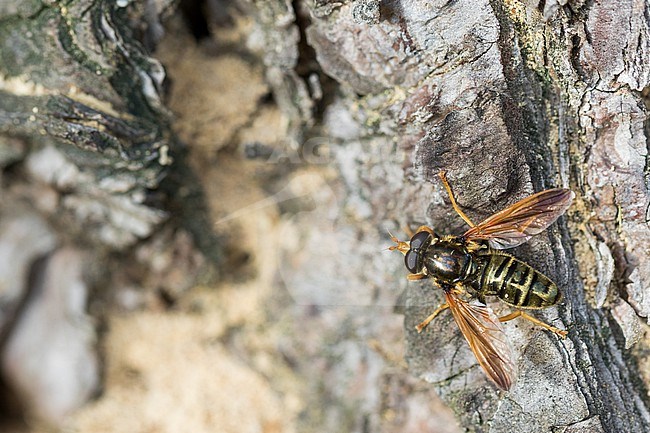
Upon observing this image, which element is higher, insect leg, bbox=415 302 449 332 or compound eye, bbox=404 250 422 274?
compound eye, bbox=404 250 422 274

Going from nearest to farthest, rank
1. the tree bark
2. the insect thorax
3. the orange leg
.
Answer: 1. the tree bark
2. the insect thorax
3. the orange leg

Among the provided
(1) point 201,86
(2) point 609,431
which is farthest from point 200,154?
(2) point 609,431

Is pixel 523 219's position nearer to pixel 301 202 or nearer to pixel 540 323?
pixel 540 323

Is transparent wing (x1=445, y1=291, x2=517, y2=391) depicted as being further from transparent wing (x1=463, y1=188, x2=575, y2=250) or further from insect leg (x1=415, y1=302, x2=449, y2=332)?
transparent wing (x1=463, y1=188, x2=575, y2=250)

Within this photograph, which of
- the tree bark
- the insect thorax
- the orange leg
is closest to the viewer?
the tree bark

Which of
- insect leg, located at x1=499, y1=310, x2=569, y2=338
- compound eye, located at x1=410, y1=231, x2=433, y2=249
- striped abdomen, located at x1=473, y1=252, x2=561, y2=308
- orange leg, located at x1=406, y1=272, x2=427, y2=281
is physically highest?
compound eye, located at x1=410, y1=231, x2=433, y2=249

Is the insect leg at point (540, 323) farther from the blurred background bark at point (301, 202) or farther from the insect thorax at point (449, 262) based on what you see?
the insect thorax at point (449, 262)

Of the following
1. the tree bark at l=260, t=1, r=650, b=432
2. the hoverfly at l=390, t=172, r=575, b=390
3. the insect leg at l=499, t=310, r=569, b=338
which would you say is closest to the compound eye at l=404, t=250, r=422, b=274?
the hoverfly at l=390, t=172, r=575, b=390
